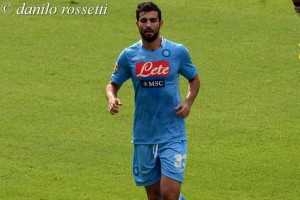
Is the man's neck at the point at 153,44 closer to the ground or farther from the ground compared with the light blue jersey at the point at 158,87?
farther from the ground

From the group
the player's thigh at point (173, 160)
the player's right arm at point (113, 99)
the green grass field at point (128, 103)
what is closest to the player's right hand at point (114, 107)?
the player's right arm at point (113, 99)

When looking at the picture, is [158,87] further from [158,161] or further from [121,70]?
[158,161]

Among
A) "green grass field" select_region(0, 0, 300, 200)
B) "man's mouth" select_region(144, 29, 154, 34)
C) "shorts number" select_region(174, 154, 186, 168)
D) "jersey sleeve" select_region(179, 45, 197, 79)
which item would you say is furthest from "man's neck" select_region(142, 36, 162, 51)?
"green grass field" select_region(0, 0, 300, 200)

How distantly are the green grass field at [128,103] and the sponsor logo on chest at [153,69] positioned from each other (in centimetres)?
244

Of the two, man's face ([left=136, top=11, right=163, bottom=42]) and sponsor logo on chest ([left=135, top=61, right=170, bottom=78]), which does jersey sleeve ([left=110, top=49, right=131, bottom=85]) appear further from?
man's face ([left=136, top=11, right=163, bottom=42])

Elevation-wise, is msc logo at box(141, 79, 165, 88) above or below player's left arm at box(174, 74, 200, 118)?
above

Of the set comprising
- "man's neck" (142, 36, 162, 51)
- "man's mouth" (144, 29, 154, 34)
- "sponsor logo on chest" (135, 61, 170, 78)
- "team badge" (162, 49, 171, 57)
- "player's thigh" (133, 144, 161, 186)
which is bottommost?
→ "player's thigh" (133, 144, 161, 186)

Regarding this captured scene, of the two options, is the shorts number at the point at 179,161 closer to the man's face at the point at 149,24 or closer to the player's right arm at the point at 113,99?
the player's right arm at the point at 113,99

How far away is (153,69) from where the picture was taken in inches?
402

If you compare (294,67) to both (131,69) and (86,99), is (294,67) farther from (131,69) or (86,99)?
(131,69)

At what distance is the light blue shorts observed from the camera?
10.2m

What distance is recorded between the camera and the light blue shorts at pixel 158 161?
33.5 ft

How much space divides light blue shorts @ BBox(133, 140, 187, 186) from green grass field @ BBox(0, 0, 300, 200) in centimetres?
175

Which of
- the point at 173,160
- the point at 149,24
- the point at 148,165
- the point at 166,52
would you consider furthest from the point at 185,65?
the point at 148,165
